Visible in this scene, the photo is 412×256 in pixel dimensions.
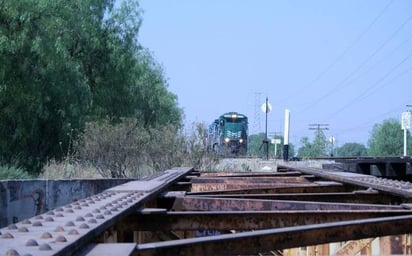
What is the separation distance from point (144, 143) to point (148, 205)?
49.6 feet

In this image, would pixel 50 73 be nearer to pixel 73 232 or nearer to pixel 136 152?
pixel 136 152

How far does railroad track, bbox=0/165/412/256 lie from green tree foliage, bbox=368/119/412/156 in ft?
Result: 316

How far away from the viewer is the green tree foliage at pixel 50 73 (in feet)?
70.4

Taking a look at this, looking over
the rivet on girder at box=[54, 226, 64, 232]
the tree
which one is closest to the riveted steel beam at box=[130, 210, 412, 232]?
the rivet on girder at box=[54, 226, 64, 232]

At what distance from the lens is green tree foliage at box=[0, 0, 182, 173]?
21.5 meters

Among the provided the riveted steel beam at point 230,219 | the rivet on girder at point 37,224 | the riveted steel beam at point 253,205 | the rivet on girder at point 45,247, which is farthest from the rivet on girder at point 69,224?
the riveted steel beam at point 253,205

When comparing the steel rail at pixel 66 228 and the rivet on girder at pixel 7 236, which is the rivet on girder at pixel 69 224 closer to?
the steel rail at pixel 66 228

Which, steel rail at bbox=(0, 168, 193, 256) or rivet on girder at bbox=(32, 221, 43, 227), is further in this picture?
rivet on girder at bbox=(32, 221, 43, 227)

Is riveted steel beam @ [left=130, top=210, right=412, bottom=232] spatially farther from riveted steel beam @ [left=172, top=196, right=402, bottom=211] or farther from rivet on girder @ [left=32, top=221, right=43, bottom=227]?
rivet on girder @ [left=32, top=221, right=43, bottom=227]

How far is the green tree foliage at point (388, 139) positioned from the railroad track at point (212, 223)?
96.4 metres

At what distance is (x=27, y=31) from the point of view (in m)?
21.7

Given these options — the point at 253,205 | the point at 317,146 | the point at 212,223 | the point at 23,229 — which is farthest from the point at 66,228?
the point at 317,146

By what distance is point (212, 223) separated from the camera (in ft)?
12.6

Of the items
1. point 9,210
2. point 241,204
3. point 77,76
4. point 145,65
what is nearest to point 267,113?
point 145,65
